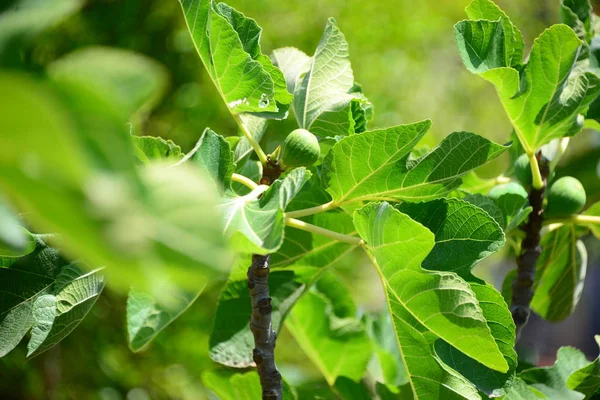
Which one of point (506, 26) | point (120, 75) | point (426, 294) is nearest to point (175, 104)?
point (506, 26)

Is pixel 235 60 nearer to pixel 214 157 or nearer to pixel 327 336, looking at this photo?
pixel 214 157

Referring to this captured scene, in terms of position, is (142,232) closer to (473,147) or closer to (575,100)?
(473,147)

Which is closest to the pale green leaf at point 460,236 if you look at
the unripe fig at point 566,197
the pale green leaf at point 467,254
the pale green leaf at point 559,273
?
the pale green leaf at point 467,254

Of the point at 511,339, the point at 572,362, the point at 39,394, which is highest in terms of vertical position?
the point at 511,339

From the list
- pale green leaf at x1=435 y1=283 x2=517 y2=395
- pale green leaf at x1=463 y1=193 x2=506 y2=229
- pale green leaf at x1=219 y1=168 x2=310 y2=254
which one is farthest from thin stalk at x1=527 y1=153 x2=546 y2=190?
pale green leaf at x1=219 y1=168 x2=310 y2=254

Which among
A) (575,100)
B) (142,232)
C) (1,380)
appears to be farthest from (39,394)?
(142,232)

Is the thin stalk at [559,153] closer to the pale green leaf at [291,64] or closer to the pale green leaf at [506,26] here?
the pale green leaf at [506,26]

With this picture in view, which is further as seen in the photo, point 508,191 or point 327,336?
point 327,336
